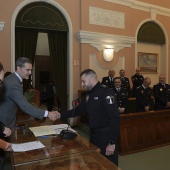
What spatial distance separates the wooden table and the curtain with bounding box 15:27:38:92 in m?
4.23

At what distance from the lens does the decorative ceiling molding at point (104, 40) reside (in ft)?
20.9

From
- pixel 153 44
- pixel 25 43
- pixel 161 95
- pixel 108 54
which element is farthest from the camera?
pixel 153 44

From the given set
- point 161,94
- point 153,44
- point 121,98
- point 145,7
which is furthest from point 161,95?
point 145,7

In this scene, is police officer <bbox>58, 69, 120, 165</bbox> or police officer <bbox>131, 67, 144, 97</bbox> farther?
police officer <bbox>131, 67, 144, 97</bbox>

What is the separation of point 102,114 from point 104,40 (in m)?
4.93

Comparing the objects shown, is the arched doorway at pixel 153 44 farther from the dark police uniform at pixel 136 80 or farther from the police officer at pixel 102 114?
the police officer at pixel 102 114

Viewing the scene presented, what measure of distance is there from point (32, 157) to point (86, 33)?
5265 millimetres

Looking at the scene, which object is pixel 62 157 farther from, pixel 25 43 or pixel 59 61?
pixel 59 61

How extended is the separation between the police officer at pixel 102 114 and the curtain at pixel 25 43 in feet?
13.3

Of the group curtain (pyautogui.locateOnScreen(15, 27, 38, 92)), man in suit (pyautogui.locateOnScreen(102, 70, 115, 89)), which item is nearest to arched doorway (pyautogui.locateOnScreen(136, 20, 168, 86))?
man in suit (pyautogui.locateOnScreen(102, 70, 115, 89))

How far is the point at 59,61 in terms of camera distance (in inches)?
251

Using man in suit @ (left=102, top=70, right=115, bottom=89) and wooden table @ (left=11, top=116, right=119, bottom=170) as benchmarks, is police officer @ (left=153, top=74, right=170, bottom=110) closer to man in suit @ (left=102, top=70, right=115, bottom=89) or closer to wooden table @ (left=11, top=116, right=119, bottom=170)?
man in suit @ (left=102, top=70, right=115, bottom=89)

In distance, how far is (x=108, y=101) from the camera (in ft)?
7.07

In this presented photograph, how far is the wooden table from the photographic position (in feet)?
4.62
